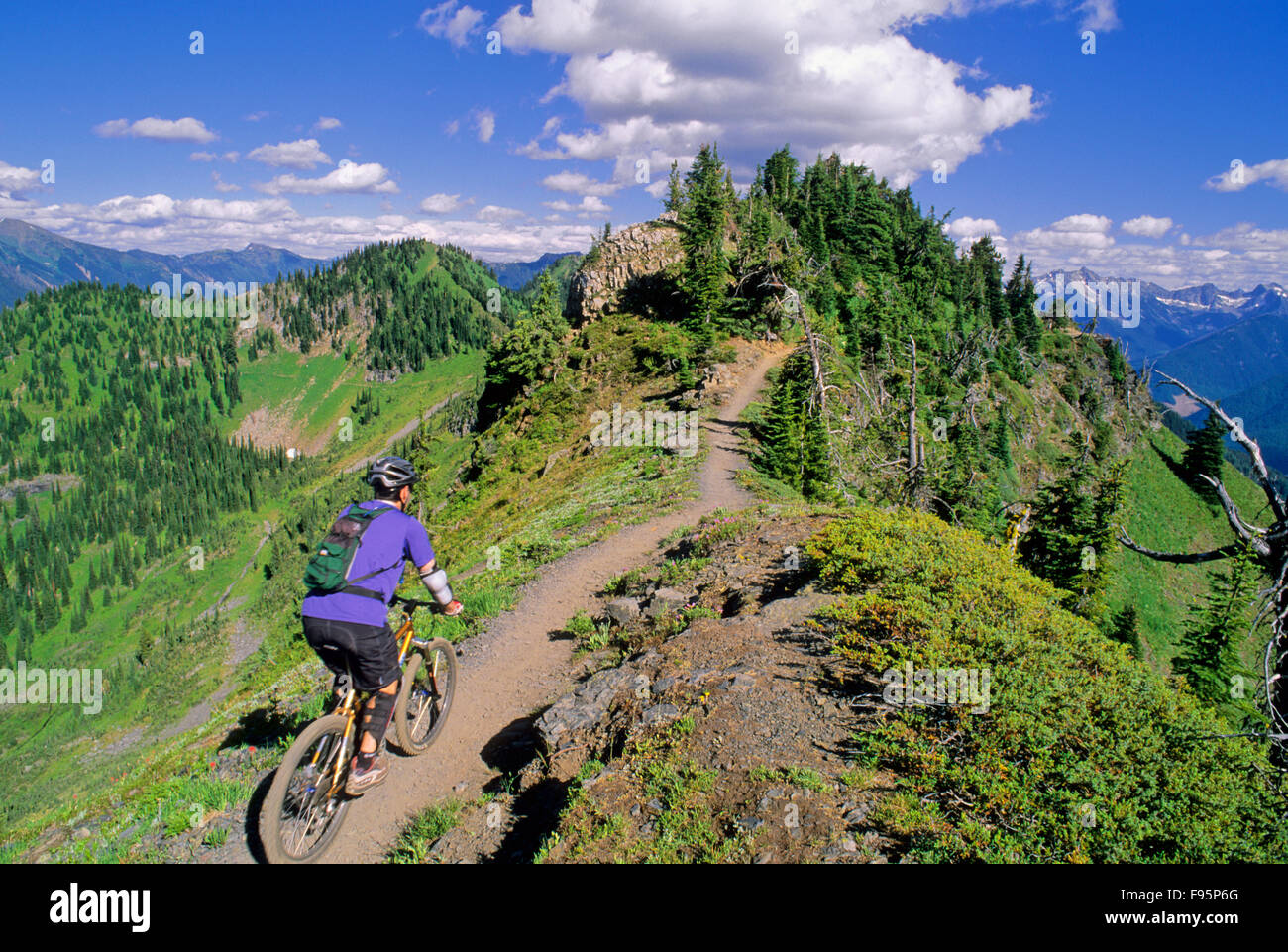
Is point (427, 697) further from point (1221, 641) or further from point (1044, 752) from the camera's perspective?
point (1221, 641)

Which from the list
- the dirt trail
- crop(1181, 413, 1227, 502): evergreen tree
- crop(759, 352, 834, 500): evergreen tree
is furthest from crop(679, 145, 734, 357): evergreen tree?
crop(1181, 413, 1227, 502): evergreen tree

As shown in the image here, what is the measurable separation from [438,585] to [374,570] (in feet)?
3.34

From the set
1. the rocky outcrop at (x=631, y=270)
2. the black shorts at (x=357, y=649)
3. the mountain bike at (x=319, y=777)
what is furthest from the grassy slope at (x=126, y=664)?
the black shorts at (x=357, y=649)

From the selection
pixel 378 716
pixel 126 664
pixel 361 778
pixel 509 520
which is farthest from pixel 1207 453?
pixel 126 664

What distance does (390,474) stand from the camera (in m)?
6.84

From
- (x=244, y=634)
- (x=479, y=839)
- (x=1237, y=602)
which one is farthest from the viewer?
(x=244, y=634)

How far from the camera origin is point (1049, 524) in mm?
28391

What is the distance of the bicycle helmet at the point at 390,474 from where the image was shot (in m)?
6.72

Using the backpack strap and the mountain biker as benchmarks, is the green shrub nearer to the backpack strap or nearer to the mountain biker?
the mountain biker

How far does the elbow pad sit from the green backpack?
765 mm

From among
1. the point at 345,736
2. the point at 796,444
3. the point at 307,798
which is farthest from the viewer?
the point at 796,444
